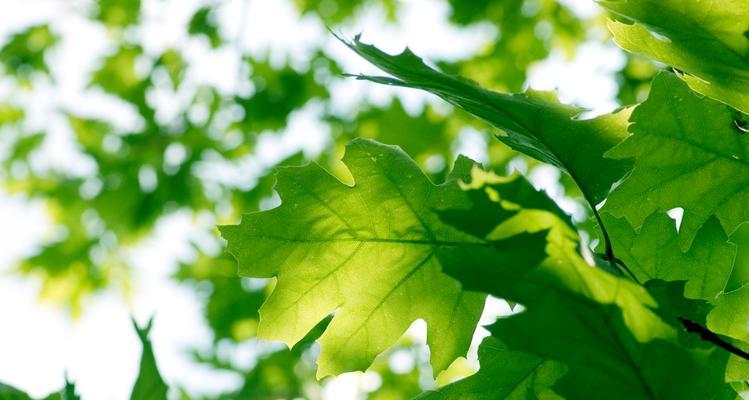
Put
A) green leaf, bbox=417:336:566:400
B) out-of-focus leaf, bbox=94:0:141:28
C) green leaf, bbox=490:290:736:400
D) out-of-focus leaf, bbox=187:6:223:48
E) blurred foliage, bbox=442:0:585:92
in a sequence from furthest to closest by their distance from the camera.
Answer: out-of-focus leaf, bbox=94:0:141:28 → out-of-focus leaf, bbox=187:6:223:48 → blurred foliage, bbox=442:0:585:92 → green leaf, bbox=417:336:566:400 → green leaf, bbox=490:290:736:400

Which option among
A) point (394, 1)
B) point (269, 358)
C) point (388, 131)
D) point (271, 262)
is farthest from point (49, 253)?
point (271, 262)

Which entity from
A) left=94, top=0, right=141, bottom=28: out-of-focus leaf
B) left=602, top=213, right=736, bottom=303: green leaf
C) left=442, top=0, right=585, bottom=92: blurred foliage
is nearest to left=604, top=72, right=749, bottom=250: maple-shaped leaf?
left=602, top=213, right=736, bottom=303: green leaf

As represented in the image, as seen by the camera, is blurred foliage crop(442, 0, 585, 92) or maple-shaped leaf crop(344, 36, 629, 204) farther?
blurred foliage crop(442, 0, 585, 92)

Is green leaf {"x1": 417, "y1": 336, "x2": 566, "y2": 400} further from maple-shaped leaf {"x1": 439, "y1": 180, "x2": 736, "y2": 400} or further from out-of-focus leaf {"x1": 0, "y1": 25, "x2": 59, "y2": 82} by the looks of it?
out-of-focus leaf {"x1": 0, "y1": 25, "x2": 59, "y2": 82}

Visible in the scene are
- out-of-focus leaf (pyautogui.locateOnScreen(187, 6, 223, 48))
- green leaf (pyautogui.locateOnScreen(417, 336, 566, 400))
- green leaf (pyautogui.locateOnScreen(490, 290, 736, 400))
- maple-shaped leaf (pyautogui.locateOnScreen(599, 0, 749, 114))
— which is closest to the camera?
green leaf (pyautogui.locateOnScreen(490, 290, 736, 400))

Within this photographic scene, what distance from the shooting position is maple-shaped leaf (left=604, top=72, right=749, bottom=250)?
944 millimetres

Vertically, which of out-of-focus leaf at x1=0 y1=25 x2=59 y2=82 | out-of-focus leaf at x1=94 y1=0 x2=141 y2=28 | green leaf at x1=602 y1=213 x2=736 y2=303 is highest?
green leaf at x1=602 y1=213 x2=736 y2=303

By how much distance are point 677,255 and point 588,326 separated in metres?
0.44

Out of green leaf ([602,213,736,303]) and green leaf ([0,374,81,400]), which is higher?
green leaf ([602,213,736,303])

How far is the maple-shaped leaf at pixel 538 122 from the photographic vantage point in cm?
81

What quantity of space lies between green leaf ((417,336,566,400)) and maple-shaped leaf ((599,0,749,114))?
0.39 meters

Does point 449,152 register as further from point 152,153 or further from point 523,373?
point 523,373

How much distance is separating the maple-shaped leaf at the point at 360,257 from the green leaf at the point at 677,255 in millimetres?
248

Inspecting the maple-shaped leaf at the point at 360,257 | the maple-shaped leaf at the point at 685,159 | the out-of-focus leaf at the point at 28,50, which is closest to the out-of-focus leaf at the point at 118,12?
the out-of-focus leaf at the point at 28,50
